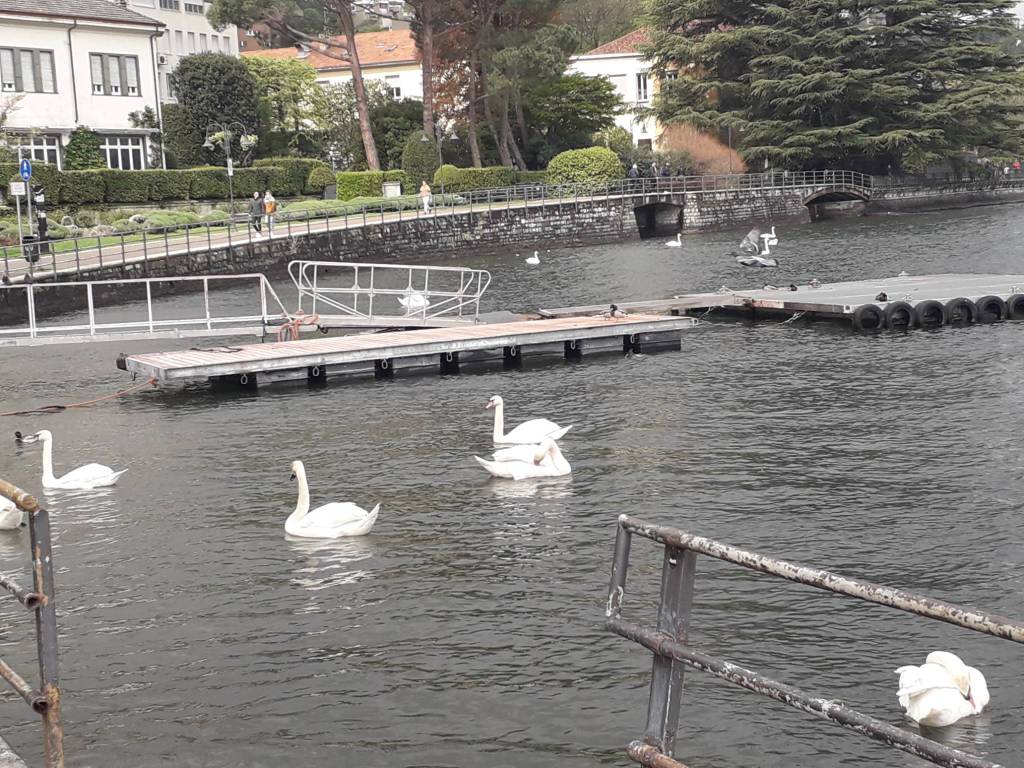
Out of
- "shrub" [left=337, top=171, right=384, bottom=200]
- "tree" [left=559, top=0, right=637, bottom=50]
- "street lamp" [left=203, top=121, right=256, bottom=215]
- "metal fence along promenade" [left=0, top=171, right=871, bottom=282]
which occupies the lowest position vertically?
"metal fence along promenade" [left=0, top=171, right=871, bottom=282]

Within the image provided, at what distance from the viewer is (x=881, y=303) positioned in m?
30.3

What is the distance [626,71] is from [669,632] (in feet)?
299

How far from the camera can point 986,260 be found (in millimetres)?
46000

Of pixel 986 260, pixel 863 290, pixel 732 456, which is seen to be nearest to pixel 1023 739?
pixel 732 456

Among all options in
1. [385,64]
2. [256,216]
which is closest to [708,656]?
[256,216]

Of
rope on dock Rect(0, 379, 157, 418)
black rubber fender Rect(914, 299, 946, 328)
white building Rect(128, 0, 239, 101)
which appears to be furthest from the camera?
white building Rect(128, 0, 239, 101)

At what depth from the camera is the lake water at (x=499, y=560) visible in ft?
30.2

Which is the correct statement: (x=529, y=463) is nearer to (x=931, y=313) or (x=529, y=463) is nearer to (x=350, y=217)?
(x=931, y=313)

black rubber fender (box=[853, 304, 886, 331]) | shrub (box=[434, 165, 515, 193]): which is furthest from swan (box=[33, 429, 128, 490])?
shrub (box=[434, 165, 515, 193])

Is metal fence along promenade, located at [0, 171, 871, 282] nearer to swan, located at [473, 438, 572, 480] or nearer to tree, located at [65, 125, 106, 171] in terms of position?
tree, located at [65, 125, 106, 171]

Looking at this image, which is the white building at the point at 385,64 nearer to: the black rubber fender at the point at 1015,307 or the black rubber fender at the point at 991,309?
the black rubber fender at the point at 1015,307

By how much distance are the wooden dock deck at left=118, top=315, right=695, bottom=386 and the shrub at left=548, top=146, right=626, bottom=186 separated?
44.6 metres

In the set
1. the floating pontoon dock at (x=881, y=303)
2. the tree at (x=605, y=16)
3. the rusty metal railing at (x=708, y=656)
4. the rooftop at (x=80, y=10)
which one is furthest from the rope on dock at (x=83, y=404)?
the tree at (x=605, y=16)

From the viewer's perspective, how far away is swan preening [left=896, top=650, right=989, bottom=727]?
8.98 m
